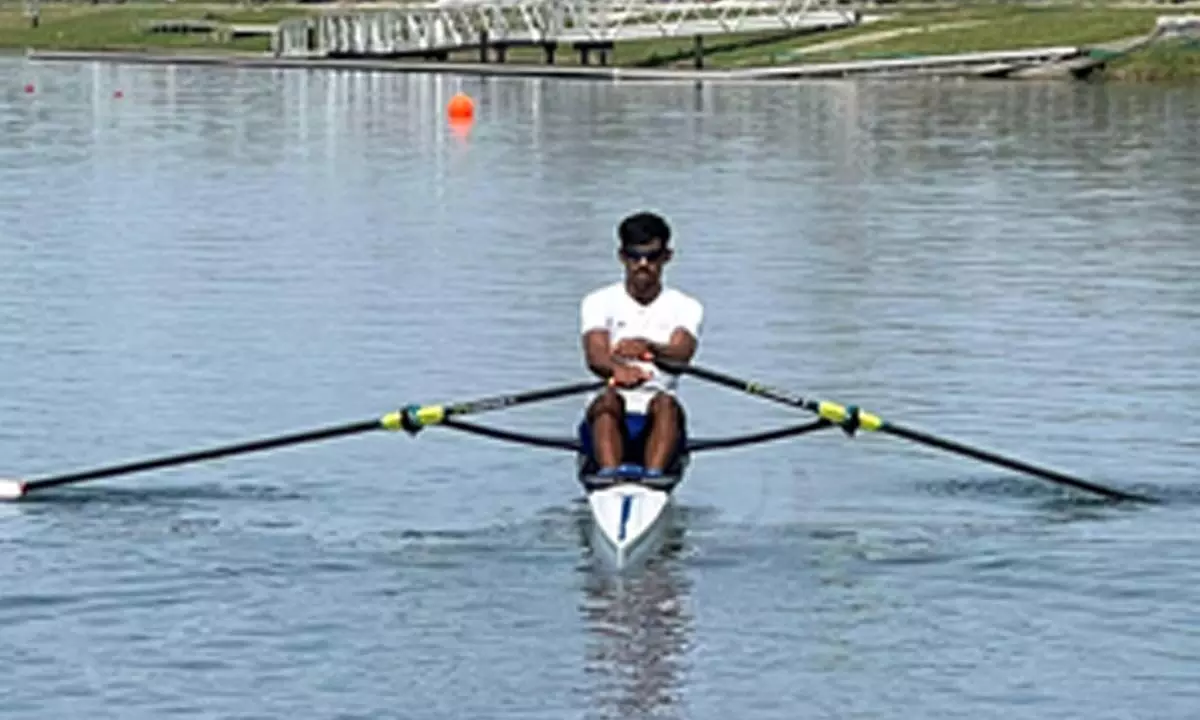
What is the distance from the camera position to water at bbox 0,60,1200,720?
17.1 meters

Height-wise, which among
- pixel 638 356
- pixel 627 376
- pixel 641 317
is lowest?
pixel 627 376

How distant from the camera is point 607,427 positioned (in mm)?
20328

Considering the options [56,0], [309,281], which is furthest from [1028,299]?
[56,0]

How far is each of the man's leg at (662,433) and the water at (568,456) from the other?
0.59m

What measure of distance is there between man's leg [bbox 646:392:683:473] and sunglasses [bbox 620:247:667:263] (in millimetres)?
905

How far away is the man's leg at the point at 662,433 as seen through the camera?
20344 mm

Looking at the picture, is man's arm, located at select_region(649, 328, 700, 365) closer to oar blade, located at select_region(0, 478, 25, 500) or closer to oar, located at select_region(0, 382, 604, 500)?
oar, located at select_region(0, 382, 604, 500)

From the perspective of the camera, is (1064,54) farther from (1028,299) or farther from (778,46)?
(1028,299)

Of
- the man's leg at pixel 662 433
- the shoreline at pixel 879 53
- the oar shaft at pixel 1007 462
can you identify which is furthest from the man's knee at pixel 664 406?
the shoreline at pixel 879 53

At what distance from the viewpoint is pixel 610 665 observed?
56.0 ft

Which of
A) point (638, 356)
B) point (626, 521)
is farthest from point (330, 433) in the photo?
point (626, 521)

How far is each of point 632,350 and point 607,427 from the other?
0.65 m

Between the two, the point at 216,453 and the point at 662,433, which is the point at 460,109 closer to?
the point at 216,453

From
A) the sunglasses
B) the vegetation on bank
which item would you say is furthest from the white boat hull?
the vegetation on bank
